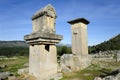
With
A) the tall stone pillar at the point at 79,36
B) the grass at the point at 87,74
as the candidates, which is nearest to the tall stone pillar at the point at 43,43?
A: the grass at the point at 87,74

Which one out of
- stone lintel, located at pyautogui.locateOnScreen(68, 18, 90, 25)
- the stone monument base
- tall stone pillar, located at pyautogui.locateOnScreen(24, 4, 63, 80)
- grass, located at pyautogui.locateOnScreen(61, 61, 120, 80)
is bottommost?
grass, located at pyautogui.locateOnScreen(61, 61, 120, 80)

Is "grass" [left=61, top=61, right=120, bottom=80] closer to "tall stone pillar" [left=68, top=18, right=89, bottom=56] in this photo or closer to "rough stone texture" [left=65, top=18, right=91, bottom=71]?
"rough stone texture" [left=65, top=18, right=91, bottom=71]

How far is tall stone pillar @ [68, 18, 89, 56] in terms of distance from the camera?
12898 mm

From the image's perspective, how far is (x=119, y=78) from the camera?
5898 millimetres

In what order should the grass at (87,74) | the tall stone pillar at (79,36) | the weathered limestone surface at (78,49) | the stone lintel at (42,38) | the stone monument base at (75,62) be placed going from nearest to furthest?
the stone lintel at (42,38)
the grass at (87,74)
the stone monument base at (75,62)
the weathered limestone surface at (78,49)
the tall stone pillar at (79,36)

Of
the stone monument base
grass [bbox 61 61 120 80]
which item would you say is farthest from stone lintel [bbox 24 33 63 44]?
the stone monument base

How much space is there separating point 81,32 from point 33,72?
23.0 feet

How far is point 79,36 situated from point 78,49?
3.34 ft

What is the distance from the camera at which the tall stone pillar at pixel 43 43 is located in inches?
252

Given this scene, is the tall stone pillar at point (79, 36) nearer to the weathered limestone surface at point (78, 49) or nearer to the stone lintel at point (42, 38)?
the weathered limestone surface at point (78, 49)

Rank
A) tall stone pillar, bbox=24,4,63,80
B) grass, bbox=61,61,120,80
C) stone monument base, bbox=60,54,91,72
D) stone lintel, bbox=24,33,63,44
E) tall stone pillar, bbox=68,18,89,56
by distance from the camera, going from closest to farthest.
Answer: stone lintel, bbox=24,33,63,44
tall stone pillar, bbox=24,4,63,80
grass, bbox=61,61,120,80
stone monument base, bbox=60,54,91,72
tall stone pillar, bbox=68,18,89,56

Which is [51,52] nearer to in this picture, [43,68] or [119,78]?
[43,68]

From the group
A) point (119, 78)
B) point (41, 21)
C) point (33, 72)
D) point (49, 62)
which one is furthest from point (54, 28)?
point (119, 78)

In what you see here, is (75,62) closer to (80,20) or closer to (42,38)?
(80,20)
